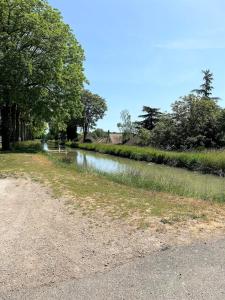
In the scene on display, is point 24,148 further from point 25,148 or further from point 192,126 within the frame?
point 192,126

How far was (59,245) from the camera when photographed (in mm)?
6570

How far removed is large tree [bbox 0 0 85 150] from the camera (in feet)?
87.7

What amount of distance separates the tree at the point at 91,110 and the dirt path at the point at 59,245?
82357mm

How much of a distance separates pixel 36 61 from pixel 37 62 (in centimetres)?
10

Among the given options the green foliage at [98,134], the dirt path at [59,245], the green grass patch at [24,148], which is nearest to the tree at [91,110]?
the green foliage at [98,134]

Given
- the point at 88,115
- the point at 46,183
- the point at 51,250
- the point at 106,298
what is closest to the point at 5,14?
the point at 46,183

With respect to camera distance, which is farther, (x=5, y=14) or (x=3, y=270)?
(x=5, y=14)

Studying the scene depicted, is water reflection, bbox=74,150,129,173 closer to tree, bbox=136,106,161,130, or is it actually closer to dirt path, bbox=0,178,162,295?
dirt path, bbox=0,178,162,295

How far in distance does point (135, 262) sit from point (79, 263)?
0.82 m

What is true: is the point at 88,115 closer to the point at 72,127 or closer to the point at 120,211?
the point at 72,127

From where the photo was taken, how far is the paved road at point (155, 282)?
4.74 metres

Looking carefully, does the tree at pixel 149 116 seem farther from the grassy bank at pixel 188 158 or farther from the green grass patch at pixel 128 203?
the green grass patch at pixel 128 203

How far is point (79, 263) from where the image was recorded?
5.80 m

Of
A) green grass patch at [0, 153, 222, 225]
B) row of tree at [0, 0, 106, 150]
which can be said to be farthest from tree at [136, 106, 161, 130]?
green grass patch at [0, 153, 222, 225]
